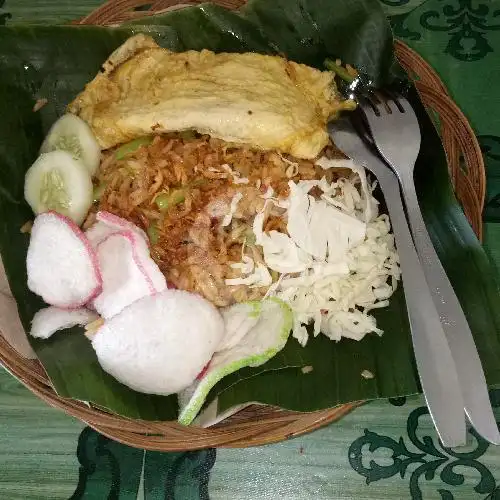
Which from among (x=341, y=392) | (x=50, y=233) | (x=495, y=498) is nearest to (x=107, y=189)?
(x=50, y=233)

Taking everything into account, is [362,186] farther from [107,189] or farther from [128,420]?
[128,420]

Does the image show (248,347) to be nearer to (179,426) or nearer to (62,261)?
(179,426)

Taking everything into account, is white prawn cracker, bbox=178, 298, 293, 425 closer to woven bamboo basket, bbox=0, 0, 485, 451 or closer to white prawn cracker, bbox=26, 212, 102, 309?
woven bamboo basket, bbox=0, 0, 485, 451

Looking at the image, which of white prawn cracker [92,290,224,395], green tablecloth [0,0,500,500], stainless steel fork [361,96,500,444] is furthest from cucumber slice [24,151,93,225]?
stainless steel fork [361,96,500,444]

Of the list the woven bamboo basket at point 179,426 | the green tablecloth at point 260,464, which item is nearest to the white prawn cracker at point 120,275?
the woven bamboo basket at point 179,426

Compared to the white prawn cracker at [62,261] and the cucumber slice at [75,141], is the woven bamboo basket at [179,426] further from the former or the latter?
the cucumber slice at [75,141]

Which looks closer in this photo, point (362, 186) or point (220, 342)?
point (220, 342)
